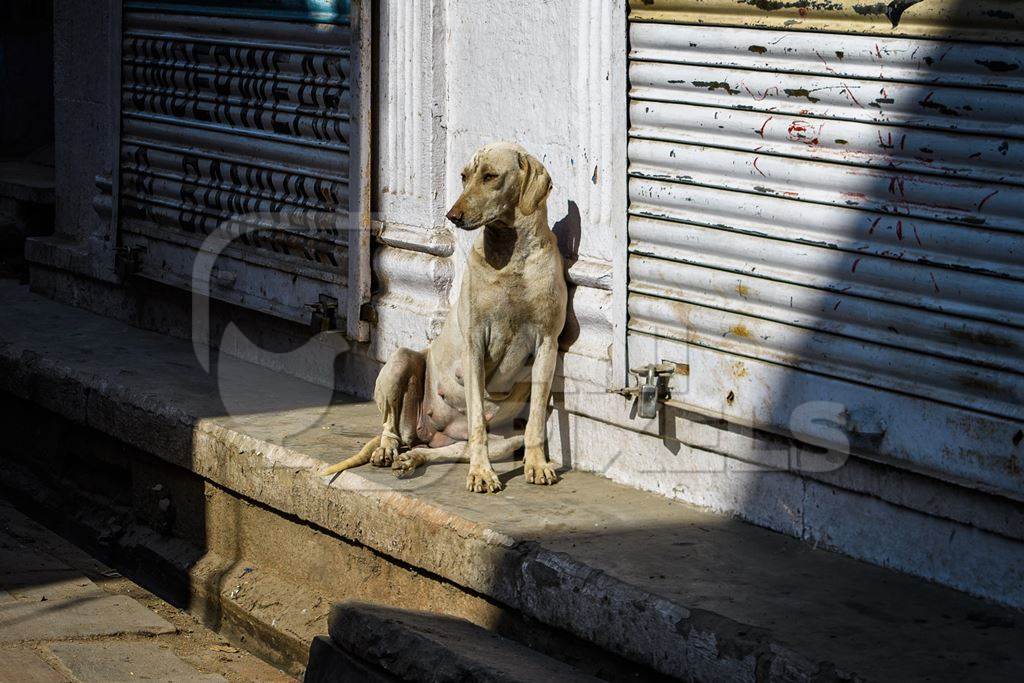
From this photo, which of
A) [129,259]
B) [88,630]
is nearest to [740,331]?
[88,630]

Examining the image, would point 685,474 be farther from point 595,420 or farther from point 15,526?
point 15,526

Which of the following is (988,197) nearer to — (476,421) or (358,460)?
(476,421)

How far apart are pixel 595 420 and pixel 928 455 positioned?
1.63 meters

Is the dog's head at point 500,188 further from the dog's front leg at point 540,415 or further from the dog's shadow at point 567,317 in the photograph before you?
the dog's front leg at point 540,415

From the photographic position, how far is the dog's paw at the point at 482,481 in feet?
17.9

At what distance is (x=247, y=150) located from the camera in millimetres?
7469

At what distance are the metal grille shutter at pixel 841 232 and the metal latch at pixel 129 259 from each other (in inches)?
156

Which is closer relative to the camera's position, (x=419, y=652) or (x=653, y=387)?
(x=419, y=652)

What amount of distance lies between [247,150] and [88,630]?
2.91 m

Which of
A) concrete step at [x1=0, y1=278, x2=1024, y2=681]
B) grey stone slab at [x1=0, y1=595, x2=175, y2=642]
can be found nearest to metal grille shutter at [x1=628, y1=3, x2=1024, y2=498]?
concrete step at [x1=0, y1=278, x2=1024, y2=681]

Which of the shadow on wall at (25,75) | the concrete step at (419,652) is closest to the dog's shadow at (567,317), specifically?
the concrete step at (419,652)

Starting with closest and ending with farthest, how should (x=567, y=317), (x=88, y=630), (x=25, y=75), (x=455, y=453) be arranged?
(x=88, y=630) < (x=567, y=317) < (x=455, y=453) < (x=25, y=75)

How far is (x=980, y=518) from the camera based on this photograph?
4316 mm

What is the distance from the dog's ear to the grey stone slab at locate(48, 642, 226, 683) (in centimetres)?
210
